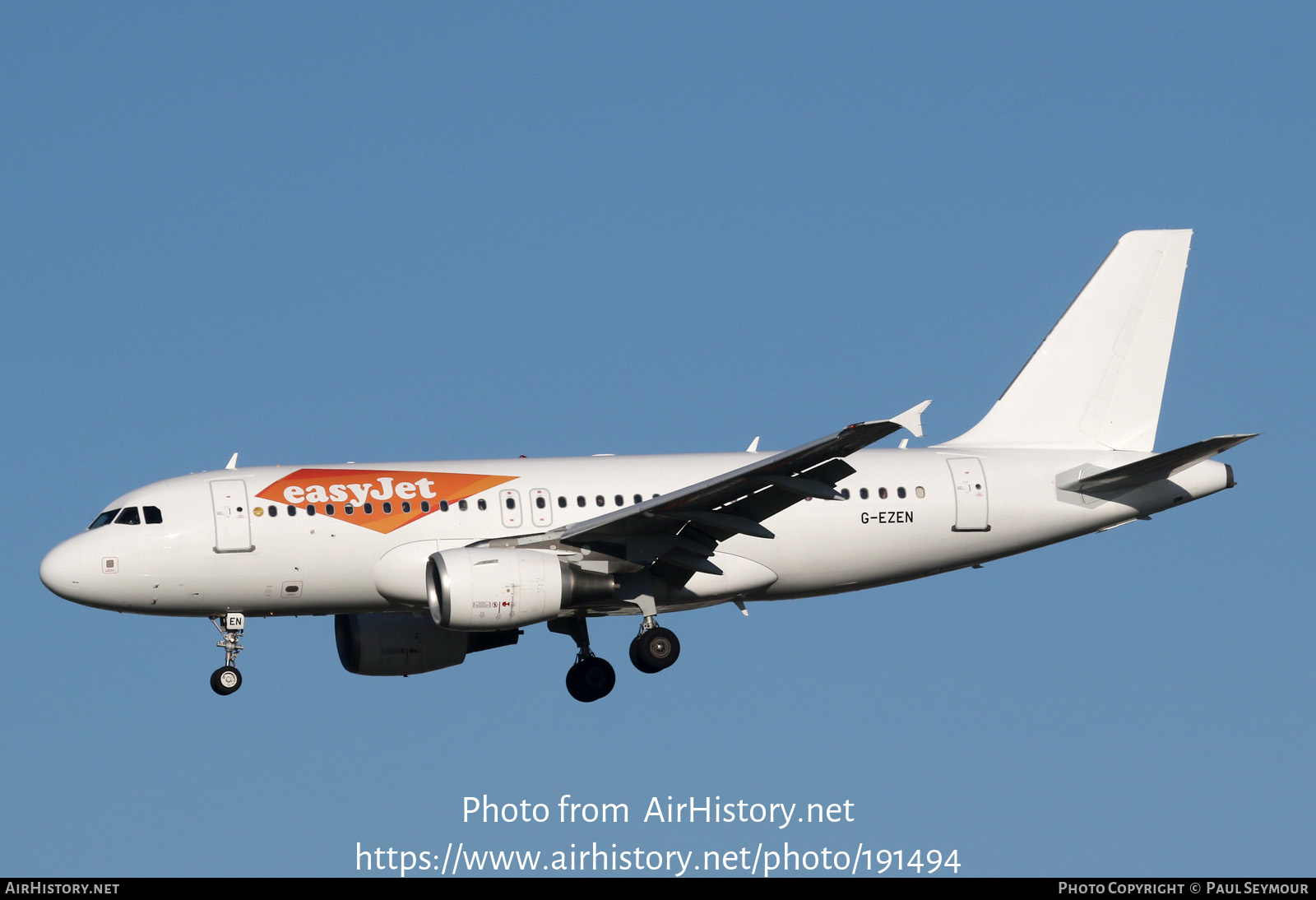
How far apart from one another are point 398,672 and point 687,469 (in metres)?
7.55

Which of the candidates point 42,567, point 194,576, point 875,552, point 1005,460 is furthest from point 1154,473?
point 42,567

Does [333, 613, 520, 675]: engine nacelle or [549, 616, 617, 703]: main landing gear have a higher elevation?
[333, 613, 520, 675]: engine nacelle

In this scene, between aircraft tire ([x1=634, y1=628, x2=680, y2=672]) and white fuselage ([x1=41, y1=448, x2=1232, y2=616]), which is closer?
white fuselage ([x1=41, y1=448, x2=1232, y2=616])

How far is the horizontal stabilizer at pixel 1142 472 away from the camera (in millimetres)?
34781

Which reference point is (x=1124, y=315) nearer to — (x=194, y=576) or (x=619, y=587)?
(x=619, y=587)

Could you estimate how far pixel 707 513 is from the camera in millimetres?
32875

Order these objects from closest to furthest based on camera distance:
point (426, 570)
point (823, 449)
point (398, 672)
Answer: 1. point (823, 449)
2. point (426, 570)
3. point (398, 672)

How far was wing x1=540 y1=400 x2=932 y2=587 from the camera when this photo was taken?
101 feet

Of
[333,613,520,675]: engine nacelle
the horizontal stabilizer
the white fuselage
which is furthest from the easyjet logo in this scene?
the horizontal stabilizer

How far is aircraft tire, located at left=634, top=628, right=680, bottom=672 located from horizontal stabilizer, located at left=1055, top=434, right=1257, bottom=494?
8.37 metres

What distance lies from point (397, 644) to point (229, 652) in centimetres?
411

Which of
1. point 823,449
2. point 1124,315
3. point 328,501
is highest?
point 1124,315

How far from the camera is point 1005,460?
36812mm

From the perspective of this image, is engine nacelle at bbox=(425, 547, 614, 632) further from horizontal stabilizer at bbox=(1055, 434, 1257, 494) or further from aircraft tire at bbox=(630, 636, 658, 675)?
horizontal stabilizer at bbox=(1055, 434, 1257, 494)
